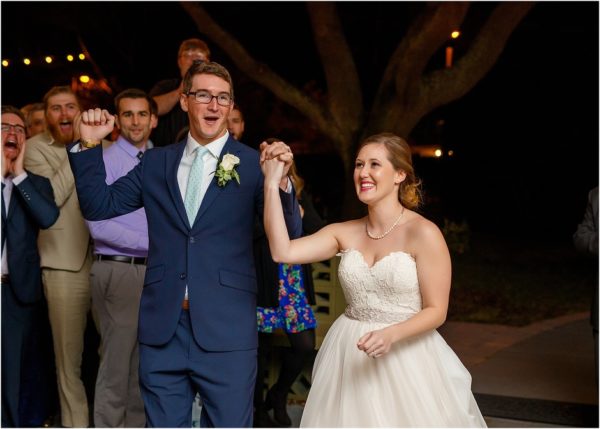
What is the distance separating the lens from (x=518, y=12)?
8.80m

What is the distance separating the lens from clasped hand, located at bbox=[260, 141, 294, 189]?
330cm

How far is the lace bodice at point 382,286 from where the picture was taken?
3.45 metres

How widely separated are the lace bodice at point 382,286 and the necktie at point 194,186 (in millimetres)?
659

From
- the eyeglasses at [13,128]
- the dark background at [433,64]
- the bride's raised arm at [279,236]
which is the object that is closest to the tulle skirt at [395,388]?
the bride's raised arm at [279,236]

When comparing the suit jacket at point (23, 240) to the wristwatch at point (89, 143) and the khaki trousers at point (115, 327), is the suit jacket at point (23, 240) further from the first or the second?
the wristwatch at point (89, 143)

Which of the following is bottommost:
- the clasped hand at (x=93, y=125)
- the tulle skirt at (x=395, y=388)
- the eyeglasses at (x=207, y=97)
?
the tulle skirt at (x=395, y=388)

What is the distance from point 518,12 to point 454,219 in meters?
9.69

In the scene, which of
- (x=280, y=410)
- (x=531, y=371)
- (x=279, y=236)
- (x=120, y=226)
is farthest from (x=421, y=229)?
(x=531, y=371)

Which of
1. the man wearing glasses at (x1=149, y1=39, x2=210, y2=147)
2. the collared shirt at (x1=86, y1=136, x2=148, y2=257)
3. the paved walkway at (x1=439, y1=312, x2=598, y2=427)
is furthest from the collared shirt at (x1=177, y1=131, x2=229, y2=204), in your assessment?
the paved walkway at (x1=439, y1=312, x2=598, y2=427)

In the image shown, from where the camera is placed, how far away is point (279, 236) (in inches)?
135

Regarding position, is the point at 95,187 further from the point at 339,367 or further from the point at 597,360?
the point at 597,360

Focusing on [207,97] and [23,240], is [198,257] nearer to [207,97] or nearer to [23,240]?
[207,97]

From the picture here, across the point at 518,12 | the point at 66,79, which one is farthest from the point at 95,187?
the point at 66,79

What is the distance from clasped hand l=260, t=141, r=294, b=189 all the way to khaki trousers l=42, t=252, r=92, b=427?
2.58 metres
